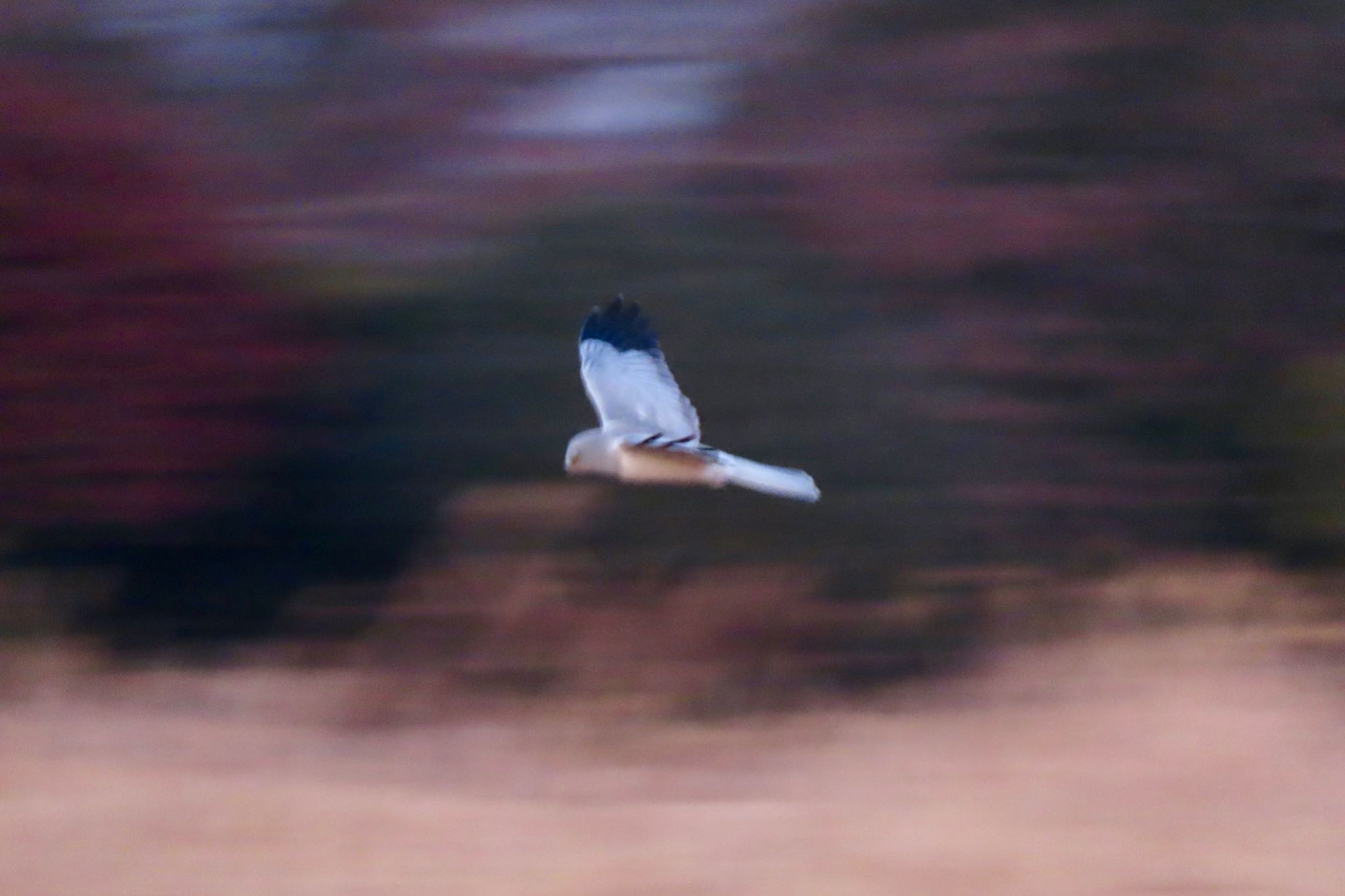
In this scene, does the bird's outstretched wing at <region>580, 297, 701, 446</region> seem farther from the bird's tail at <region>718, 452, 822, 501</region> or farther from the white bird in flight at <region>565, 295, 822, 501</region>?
the bird's tail at <region>718, 452, 822, 501</region>

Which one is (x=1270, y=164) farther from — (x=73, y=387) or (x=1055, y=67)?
(x=73, y=387)

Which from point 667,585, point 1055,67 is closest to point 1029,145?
point 1055,67

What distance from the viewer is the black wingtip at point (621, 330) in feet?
16.7

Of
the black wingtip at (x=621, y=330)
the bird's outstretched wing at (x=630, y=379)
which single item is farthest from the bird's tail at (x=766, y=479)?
the black wingtip at (x=621, y=330)

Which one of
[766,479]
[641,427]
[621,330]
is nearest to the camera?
[766,479]

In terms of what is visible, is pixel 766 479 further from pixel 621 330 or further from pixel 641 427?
pixel 621 330

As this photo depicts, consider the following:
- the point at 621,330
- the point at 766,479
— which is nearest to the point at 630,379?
the point at 621,330

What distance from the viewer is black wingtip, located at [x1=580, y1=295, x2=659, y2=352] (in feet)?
16.7

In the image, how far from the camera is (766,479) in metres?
4.59

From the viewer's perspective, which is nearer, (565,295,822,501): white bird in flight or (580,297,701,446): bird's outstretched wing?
(565,295,822,501): white bird in flight

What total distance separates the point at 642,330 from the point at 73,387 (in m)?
1.90

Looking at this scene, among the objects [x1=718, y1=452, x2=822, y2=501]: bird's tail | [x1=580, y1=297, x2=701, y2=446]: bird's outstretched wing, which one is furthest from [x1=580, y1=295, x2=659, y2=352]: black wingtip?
[x1=718, y1=452, x2=822, y2=501]: bird's tail

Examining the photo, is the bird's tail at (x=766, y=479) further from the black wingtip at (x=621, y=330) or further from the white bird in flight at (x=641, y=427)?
the black wingtip at (x=621, y=330)

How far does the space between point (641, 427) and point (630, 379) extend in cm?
23
